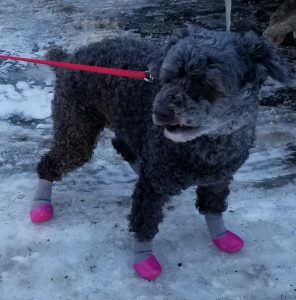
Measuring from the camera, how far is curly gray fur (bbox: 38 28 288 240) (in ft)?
7.82

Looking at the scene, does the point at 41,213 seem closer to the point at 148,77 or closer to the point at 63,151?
the point at 63,151

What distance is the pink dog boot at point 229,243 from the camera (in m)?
3.26

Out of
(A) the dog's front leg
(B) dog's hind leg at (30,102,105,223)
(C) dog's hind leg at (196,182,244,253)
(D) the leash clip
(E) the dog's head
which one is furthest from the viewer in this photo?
(B) dog's hind leg at (30,102,105,223)

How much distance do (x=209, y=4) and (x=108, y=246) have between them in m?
5.57

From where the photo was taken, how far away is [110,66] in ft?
10.4

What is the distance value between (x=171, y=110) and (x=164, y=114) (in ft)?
0.13

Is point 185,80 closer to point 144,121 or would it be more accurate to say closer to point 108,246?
point 144,121

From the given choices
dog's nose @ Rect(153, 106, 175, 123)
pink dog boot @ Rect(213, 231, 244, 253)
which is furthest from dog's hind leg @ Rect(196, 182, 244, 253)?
dog's nose @ Rect(153, 106, 175, 123)

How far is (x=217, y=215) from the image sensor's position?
3291 mm

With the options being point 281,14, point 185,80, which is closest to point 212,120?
point 185,80

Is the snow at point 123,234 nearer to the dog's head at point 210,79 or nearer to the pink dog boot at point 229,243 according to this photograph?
the pink dog boot at point 229,243

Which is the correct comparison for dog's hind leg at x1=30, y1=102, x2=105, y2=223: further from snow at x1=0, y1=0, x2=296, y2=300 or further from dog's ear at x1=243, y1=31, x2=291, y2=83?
dog's ear at x1=243, y1=31, x2=291, y2=83

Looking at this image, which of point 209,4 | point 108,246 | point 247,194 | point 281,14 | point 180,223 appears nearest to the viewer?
point 108,246

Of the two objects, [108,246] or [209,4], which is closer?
[108,246]
